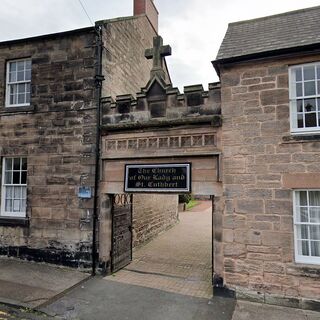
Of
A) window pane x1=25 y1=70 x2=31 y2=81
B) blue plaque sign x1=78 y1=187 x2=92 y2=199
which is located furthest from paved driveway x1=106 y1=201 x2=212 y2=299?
window pane x1=25 y1=70 x2=31 y2=81

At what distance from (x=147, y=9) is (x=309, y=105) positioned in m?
9.02

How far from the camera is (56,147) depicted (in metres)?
9.84

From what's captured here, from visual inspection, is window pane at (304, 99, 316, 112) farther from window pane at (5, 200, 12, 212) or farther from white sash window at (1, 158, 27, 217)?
window pane at (5, 200, 12, 212)

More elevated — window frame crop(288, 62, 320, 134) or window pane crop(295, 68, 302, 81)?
window pane crop(295, 68, 302, 81)

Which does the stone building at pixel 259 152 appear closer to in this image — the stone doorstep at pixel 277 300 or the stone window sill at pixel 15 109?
the stone doorstep at pixel 277 300

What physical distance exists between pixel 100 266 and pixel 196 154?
4.37 metres

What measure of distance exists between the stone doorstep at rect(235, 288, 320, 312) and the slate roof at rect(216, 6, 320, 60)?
228 inches

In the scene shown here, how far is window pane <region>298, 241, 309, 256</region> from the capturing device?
282 inches

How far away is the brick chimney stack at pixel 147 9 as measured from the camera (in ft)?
43.2

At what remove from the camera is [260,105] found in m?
7.62

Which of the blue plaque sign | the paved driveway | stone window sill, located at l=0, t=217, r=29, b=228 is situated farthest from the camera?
stone window sill, located at l=0, t=217, r=29, b=228

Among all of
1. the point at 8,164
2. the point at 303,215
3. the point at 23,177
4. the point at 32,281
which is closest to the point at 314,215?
the point at 303,215

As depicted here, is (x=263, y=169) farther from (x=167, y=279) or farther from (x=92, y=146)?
(x=92, y=146)

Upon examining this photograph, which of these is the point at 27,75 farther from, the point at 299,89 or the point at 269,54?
the point at 299,89
